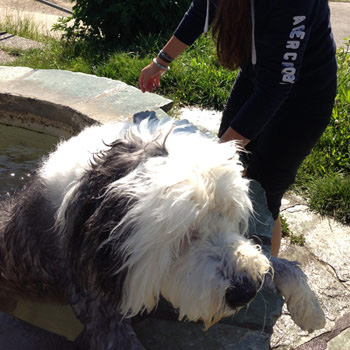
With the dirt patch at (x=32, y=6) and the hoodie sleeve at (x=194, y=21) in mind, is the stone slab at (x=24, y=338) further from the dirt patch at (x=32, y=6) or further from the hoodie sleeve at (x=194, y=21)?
the dirt patch at (x=32, y=6)

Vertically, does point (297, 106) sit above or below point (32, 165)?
above

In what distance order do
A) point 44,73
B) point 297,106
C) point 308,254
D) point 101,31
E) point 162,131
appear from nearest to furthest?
point 162,131
point 297,106
point 308,254
point 44,73
point 101,31

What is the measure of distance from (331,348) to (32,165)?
7.91 feet

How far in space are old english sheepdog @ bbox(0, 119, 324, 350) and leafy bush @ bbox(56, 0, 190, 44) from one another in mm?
4665

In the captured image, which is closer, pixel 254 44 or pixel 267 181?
pixel 254 44

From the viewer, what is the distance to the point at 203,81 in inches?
201

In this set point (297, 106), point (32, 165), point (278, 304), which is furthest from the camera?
point (32, 165)

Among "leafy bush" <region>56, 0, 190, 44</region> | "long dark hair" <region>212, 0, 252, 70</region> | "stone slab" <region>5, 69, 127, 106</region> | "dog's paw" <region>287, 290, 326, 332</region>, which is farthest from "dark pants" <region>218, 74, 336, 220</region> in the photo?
"leafy bush" <region>56, 0, 190, 44</region>

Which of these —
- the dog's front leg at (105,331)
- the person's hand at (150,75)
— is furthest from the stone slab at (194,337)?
the person's hand at (150,75)

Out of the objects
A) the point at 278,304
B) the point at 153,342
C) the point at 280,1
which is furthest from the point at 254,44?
the point at 153,342

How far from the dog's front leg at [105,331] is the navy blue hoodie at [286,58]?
3.35ft

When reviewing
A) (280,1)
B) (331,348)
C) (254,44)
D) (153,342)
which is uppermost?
(280,1)

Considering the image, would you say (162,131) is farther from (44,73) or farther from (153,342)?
(44,73)

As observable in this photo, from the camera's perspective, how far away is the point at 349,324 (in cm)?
282
